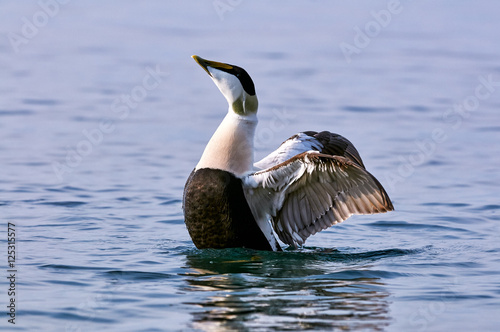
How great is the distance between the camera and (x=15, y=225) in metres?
9.55

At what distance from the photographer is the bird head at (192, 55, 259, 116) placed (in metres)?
8.51

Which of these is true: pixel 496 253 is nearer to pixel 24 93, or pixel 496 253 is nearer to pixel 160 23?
pixel 24 93

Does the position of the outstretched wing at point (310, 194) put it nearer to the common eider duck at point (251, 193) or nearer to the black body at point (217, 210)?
the common eider duck at point (251, 193)

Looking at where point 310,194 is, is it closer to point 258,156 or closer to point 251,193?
point 251,193

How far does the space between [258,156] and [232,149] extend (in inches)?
171

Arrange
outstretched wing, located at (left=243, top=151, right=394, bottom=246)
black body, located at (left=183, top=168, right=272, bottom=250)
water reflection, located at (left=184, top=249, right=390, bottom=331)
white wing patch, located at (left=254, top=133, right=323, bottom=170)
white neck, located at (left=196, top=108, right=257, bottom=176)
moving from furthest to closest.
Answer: white wing patch, located at (left=254, top=133, right=323, bottom=170) → white neck, located at (left=196, top=108, right=257, bottom=176) → black body, located at (left=183, top=168, right=272, bottom=250) → outstretched wing, located at (left=243, top=151, right=394, bottom=246) → water reflection, located at (left=184, top=249, right=390, bottom=331)

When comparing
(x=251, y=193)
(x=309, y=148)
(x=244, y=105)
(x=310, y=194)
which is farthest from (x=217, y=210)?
(x=309, y=148)

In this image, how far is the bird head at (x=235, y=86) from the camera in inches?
335

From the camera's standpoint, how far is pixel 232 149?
8.39 meters

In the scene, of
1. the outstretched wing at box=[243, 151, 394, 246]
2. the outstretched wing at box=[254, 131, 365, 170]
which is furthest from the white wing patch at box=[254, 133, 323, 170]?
the outstretched wing at box=[243, 151, 394, 246]

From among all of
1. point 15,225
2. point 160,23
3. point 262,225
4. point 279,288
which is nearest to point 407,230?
point 262,225

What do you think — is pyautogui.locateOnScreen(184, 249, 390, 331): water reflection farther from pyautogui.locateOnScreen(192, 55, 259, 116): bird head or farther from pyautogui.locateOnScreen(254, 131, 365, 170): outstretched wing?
pyautogui.locateOnScreen(192, 55, 259, 116): bird head

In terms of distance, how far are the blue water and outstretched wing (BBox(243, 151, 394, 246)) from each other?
1.10ft

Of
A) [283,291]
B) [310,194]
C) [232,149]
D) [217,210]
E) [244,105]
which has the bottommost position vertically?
[283,291]
